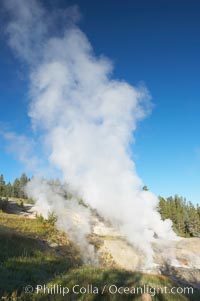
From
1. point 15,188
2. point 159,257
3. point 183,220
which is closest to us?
point 159,257

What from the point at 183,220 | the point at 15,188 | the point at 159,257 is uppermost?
the point at 15,188

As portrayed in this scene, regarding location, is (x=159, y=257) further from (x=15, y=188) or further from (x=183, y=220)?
(x=15, y=188)

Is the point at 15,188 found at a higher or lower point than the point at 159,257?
higher

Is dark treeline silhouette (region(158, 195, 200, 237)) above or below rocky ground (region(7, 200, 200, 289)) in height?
above

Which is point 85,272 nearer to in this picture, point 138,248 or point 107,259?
point 107,259

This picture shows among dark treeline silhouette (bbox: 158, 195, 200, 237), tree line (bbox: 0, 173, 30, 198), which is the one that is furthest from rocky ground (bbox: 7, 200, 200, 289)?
tree line (bbox: 0, 173, 30, 198)

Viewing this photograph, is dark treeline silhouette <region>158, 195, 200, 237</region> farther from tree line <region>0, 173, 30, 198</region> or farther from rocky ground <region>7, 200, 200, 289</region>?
tree line <region>0, 173, 30, 198</region>

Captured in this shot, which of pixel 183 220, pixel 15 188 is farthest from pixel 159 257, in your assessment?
pixel 15 188

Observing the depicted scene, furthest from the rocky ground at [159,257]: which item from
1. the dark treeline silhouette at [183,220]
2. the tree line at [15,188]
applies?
the tree line at [15,188]

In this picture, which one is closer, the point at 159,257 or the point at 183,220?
the point at 159,257

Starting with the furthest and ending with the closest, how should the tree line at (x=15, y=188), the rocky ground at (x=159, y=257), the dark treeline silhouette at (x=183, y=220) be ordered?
the tree line at (x=15, y=188) → the dark treeline silhouette at (x=183, y=220) → the rocky ground at (x=159, y=257)

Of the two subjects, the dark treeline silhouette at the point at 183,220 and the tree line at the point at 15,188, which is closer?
the dark treeline silhouette at the point at 183,220

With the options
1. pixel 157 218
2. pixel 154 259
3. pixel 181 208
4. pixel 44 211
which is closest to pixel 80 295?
pixel 154 259

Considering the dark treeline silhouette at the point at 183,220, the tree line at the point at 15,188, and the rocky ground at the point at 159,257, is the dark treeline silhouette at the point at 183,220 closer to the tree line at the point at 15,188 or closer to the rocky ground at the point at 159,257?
the rocky ground at the point at 159,257
